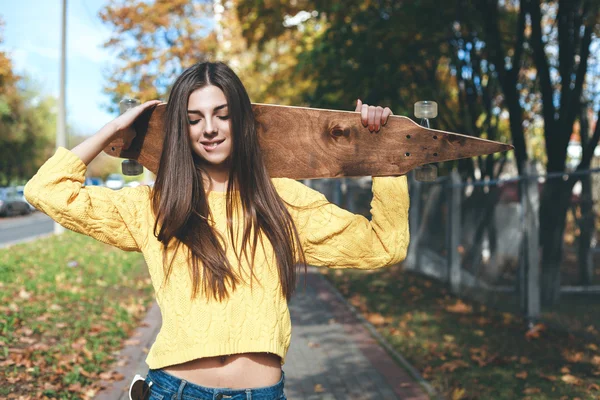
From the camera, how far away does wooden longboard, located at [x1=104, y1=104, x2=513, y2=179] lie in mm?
2539

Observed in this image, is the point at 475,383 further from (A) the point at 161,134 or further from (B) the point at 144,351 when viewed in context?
(A) the point at 161,134

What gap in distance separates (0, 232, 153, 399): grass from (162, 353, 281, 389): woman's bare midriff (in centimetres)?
373

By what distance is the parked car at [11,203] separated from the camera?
39750mm

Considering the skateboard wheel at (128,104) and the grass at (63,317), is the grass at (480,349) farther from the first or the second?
the skateboard wheel at (128,104)

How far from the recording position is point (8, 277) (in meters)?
10.7

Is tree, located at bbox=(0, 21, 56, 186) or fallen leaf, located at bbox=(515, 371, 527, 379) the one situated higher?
tree, located at bbox=(0, 21, 56, 186)

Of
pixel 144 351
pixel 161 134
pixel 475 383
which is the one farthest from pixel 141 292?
pixel 161 134

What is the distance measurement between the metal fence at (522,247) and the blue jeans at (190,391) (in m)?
5.94

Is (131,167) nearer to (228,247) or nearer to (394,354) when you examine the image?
(228,247)

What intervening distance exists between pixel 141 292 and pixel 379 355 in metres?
5.02

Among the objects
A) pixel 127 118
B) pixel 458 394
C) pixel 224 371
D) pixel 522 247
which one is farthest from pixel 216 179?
pixel 522 247

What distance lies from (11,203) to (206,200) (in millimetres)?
41385

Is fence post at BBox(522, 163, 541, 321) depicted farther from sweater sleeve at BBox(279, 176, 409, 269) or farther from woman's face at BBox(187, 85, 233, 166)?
woman's face at BBox(187, 85, 233, 166)

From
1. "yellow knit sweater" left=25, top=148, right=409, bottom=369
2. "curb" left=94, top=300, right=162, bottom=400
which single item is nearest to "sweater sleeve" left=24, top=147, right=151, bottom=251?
"yellow knit sweater" left=25, top=148, right=409, bottom=369
